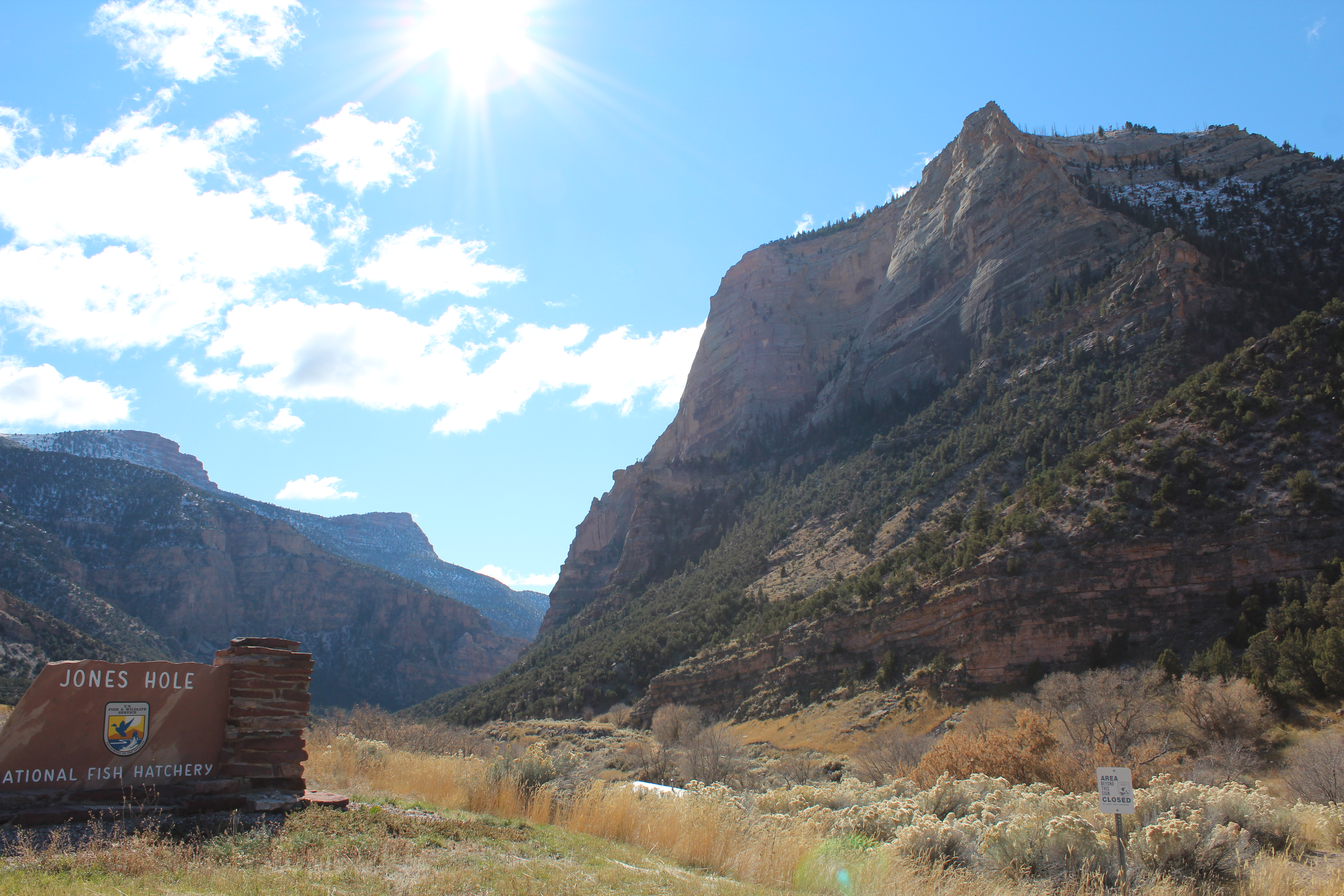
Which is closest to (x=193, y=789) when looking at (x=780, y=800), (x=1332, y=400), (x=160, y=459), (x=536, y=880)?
(x=536, y=880)

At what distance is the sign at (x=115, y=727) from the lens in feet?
27.5

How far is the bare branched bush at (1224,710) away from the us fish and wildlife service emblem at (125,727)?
26.9 m

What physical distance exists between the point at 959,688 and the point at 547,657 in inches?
2180

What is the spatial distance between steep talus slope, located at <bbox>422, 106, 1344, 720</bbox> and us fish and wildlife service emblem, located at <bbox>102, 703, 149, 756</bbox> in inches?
1403

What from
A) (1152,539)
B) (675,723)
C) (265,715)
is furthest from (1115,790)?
(675,723)

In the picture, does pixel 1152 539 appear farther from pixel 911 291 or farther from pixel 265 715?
pixel 911 291

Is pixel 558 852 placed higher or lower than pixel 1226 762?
higher

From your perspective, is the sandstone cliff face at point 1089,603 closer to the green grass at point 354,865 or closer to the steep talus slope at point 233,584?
the green grass at point 354,865

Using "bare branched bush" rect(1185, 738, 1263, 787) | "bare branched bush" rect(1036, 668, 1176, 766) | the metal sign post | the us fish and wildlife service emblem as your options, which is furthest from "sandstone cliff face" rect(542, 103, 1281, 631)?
the us fish and wildlife service emblem

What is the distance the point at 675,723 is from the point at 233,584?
11149 cm

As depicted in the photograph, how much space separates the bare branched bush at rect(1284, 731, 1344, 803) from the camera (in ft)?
51.5

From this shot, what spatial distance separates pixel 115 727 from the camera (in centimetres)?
894

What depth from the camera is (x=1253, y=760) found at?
20.7 meters

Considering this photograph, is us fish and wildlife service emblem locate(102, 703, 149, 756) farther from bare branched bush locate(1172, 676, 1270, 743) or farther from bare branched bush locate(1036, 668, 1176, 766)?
bare branched bush locate(1172, 676, 1270, 743)
